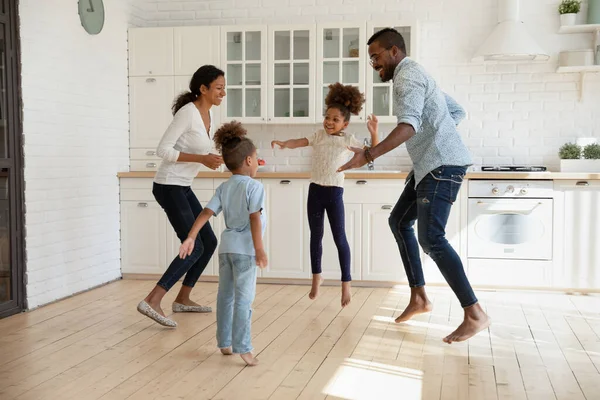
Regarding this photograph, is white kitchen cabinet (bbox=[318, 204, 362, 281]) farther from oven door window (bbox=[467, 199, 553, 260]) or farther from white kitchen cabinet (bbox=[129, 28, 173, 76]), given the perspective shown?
white kitchen cabinet (bbox=[129, 28, 173, 76])

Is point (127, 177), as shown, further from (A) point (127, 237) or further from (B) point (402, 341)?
(B) point (402, 341)

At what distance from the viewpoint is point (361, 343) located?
12.6 ft

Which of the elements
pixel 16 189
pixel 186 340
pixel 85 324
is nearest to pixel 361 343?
pixel 186 340

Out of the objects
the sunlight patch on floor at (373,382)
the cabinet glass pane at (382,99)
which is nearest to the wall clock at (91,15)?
the cabinet glass pane at (382,99)

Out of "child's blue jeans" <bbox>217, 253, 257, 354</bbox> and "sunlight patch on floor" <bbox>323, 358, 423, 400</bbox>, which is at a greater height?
"child's blue jeans" <bbox>217, 253, 257, 354</bbox>

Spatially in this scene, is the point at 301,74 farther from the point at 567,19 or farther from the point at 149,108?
the point at 567,19

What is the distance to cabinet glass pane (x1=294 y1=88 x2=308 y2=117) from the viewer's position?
588 cm

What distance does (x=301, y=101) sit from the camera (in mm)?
5883

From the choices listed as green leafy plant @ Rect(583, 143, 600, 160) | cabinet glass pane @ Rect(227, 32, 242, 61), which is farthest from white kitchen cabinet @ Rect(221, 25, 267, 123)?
green leafy plant @ Rect(583, 143, 600, 160)

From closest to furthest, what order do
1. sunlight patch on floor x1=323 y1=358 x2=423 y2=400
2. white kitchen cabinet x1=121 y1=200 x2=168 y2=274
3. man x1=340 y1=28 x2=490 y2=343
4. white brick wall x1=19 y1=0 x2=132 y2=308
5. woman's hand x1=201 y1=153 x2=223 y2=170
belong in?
sunlight patch on floor x1=323 y1=358 x2=423 y2=400 < man x1=340 y1=28 x2=490 y2=343 < woman's hand x1=201 y1=153 x2=223 y2=170 < white brick wall x1=19 y1=0 x2=132 y2=308 < white kitchen cabinet x1=121 y1=200 x2=168 y2=274

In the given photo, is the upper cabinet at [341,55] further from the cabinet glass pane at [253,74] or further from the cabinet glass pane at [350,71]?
the cabinet glass pane at [253,74]

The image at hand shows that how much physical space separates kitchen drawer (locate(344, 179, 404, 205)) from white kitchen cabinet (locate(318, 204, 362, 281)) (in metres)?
0.07

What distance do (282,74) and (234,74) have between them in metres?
0.39

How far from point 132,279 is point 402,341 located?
275 centimetres
